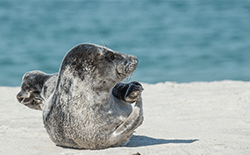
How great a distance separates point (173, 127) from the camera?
13.4 feet

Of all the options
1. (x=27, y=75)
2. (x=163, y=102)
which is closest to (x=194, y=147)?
(x=27, y=75)

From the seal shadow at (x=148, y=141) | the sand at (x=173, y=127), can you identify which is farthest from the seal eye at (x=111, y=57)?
the seal shadow at (x=148, y=141)

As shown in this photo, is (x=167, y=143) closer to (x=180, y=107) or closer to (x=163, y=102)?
(x=180, y=107)

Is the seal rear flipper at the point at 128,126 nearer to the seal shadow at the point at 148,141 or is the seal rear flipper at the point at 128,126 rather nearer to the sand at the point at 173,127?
→ the sand at the point at 173,127

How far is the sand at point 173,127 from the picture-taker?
9.36 feet

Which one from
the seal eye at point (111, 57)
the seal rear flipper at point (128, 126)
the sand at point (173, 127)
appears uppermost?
the seal eye at point (111, 57)

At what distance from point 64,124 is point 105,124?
0.35 m

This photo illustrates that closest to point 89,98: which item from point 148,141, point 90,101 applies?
point 90,101

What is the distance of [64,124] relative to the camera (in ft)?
8.83

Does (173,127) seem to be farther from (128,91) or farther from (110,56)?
(110,56)

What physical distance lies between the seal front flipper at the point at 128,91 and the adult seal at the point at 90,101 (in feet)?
0.05

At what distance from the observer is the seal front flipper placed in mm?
2803

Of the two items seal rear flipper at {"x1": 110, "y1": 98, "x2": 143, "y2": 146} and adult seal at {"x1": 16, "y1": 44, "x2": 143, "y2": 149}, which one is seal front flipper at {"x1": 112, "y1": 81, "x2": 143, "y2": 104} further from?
seal rear flipper at {"x1": 110, "y1": 98, "x2": 143, "y2": 146}

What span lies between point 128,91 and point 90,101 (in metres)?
0.38
